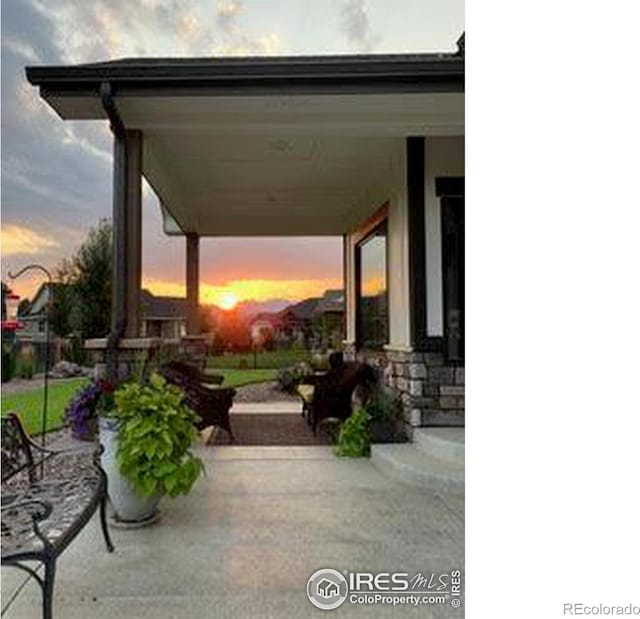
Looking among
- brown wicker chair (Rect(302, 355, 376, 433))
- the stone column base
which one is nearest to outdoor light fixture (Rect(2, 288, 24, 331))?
the stone column base

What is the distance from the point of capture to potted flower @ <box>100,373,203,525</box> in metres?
3.23

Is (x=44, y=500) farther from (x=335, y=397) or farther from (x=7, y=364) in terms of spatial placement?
(x=335, y=397)

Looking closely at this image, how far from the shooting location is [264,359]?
1216cm

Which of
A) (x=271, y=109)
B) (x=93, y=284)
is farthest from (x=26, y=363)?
(x=93, y=284)

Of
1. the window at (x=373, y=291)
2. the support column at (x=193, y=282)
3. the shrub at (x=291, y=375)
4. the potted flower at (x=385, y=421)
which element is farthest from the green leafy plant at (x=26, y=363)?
the shrub at (x=291, y=375)

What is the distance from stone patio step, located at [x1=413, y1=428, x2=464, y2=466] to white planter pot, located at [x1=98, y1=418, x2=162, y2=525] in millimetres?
2128

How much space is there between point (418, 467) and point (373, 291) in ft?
11.0

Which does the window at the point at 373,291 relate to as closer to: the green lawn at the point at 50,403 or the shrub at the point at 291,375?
the shrub at the point at 291,375

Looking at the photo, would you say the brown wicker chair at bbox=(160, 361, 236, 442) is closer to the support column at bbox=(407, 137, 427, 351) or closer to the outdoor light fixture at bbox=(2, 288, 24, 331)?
the support column at bbox=(407, 137, 427, 351)

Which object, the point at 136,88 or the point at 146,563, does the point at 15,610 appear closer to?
the point at 146,563
